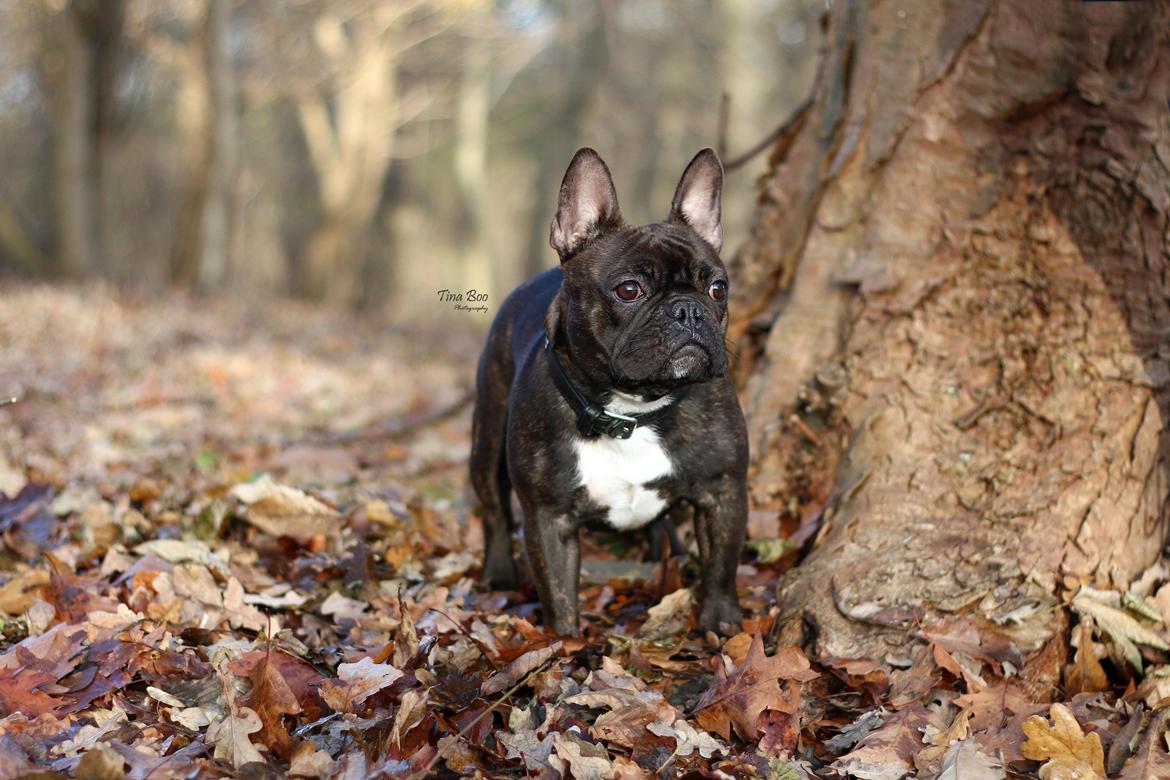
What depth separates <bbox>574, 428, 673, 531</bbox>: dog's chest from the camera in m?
3.66

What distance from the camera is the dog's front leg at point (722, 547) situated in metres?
3.75

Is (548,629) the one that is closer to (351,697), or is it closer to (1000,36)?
(351,697)

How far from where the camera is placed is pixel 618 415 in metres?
3.64

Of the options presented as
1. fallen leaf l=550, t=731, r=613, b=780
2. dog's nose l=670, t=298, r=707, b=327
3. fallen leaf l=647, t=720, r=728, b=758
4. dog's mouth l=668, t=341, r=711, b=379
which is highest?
dog's nose l=670, t=298, r=707, b=327

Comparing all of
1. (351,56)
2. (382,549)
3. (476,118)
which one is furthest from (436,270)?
(382,549)

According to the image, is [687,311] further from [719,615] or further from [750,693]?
[750,693]

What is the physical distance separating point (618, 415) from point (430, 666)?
42.1 inches

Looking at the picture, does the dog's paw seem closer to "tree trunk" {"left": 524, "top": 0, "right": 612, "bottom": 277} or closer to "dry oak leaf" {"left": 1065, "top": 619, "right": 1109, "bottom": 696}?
"dry oak leaf" {"left": 1065, "top": 619, "right": 1109, "bottom": 696}

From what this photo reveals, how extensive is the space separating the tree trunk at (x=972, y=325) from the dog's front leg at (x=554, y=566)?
790 millimetres

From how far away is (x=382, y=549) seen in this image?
15.2 ft

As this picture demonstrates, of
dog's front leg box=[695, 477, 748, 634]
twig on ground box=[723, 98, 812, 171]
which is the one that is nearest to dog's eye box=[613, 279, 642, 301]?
dog's front leg box=[695, 477, 748, 634]

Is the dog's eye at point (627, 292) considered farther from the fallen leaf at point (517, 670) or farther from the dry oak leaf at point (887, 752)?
the dry oak leaf at point (887, 752)

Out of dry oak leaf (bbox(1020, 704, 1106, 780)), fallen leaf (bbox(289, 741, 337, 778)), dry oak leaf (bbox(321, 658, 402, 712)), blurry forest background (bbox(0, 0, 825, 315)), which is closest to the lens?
fallen leaf (bbox(289, 741, 337, 778))
